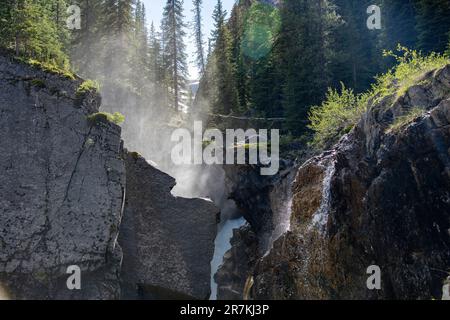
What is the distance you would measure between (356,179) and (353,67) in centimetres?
2015

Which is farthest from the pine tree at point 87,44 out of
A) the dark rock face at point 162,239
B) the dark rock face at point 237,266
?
the dark rock face at point 237,266

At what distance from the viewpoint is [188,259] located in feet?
75.7

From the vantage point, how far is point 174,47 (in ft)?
163

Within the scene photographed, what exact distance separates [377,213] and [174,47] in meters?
40.3

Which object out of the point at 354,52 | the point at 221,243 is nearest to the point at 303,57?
the point at 354,52

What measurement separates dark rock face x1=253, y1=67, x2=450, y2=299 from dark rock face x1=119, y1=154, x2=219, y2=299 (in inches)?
234

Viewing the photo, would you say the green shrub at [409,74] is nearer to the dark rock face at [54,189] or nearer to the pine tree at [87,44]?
the dark rock face at [54,189]

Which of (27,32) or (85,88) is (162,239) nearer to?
(85,88)

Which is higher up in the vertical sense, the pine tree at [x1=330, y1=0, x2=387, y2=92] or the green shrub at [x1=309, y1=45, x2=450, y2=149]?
the pine tree at [x1=330, y1=0, x2=387, y2=92]

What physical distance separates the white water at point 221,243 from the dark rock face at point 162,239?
3628mm

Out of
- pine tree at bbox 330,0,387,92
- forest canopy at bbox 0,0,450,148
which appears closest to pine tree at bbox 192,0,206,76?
forest canopy at bbox 0,0,450,148

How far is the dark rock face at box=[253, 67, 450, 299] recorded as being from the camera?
11.9m

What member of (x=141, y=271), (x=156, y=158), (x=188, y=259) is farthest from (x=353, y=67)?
(x=141, y=271)

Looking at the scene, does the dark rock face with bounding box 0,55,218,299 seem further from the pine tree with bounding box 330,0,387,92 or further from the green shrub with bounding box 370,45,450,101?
the pine tree with bounding box 330,0,387,92
